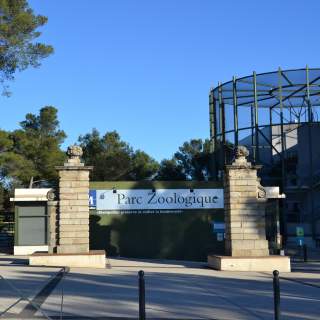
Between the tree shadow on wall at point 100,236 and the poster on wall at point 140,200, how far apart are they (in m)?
0.70

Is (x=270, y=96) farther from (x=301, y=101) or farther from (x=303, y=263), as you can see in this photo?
(x=303, y=263)

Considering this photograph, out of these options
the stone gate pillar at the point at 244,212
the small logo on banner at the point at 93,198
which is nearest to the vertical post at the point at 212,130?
the small logo on banner at the point at 93,198

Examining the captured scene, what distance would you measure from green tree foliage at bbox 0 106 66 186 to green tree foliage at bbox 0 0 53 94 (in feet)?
51.9

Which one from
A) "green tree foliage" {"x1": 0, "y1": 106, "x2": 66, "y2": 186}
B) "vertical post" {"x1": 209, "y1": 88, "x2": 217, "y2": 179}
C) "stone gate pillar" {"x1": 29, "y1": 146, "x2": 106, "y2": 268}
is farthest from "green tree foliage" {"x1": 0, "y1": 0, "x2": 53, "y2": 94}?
"vertical post" {"x1": 209, "y1": 88, "x2": 217, "y2": 179}

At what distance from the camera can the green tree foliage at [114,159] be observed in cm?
5444

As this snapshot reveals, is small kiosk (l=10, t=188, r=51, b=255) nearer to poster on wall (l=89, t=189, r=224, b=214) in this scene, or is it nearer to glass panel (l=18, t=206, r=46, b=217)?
glass panel (l=18, t=206, r=46, b=217)

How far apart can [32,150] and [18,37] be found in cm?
2174

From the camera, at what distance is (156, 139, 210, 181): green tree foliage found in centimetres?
6038

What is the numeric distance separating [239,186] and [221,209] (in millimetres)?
10406

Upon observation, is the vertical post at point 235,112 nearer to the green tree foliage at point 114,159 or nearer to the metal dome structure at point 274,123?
the metal dome structure at point 274,123

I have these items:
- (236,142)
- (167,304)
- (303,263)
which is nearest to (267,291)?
(167,304)

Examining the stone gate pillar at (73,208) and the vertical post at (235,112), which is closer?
the stone gate pillar at (73,208)

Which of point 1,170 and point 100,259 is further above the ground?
point 1,170

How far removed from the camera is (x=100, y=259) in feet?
76.7
